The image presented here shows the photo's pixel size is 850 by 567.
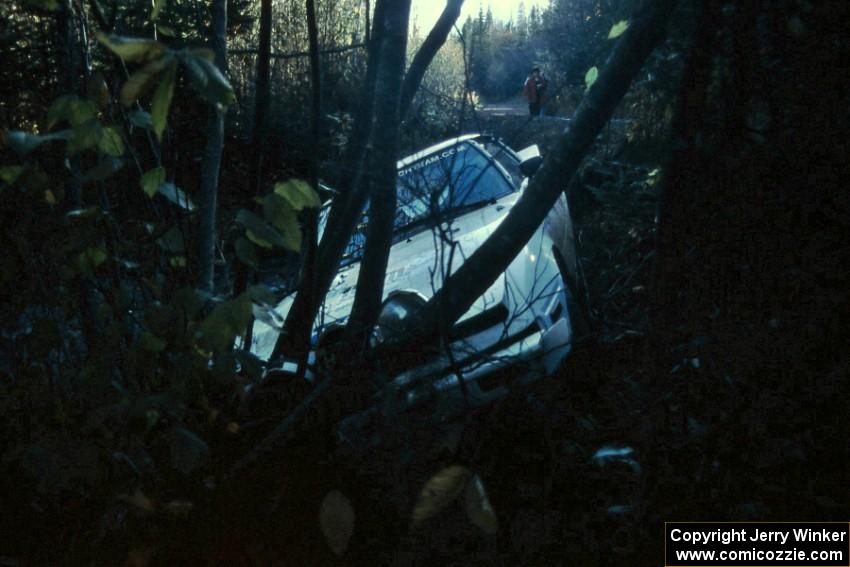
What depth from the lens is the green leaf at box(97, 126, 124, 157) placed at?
201cm

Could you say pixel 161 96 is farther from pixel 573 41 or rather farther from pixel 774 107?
pixel 573 41

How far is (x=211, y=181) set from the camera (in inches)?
122

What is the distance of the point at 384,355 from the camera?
263 centimetres

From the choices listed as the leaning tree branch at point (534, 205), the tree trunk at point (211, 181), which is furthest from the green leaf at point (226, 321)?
the tree trunk at point (211, 181)

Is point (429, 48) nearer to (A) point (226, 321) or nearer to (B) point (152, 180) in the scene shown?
(B) point (152, 180)

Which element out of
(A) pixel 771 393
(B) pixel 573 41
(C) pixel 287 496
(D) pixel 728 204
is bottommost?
(C) pixel 287 496

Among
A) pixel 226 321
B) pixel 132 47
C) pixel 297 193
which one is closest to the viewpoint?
pixel 132 47

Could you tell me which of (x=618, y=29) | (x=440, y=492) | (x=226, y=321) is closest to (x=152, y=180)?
(x=226, y=321)

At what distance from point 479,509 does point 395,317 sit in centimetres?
116

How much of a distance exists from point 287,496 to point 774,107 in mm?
1947

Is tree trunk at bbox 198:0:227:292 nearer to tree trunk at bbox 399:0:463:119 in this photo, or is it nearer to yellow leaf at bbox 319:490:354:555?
tree trunk at bbox 399:0:463:119

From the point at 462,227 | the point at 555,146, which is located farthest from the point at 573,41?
the point at 555,146

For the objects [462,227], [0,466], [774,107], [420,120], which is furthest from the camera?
[462,227]

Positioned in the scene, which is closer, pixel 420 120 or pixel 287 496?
pixel 287 496
